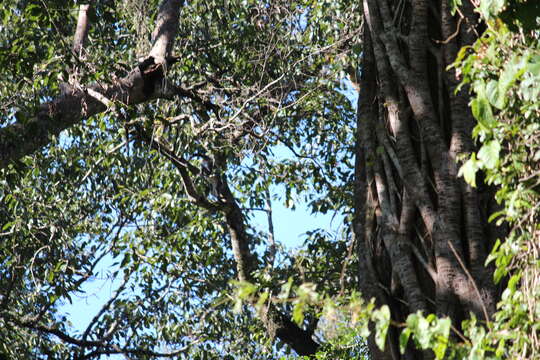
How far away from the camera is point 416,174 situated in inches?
142

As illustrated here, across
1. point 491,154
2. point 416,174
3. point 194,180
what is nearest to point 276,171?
point 194,180

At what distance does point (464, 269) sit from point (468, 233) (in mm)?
199

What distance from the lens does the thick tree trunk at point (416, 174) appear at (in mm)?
3363

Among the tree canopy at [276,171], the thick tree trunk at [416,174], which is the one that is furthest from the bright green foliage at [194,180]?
the thick tree trunk at [416,174]

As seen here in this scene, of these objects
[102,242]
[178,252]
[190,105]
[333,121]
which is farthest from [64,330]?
[333,121]

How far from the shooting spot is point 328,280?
7.85m

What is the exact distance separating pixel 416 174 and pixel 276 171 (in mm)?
4922

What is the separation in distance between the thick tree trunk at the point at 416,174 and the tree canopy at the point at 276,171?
10 mm

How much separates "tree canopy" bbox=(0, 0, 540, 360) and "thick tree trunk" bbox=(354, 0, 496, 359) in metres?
0.01

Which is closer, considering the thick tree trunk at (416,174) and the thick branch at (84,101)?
the thick tree trunk at (416,174)

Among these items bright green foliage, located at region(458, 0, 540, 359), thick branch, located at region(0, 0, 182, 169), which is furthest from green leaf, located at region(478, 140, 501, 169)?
thick branch, located at region(0, 0, 182, 169)

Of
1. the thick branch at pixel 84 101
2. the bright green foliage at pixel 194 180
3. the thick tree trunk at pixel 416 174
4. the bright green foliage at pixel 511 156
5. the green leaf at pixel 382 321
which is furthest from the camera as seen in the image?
the bright green foliage at pixel 194 180

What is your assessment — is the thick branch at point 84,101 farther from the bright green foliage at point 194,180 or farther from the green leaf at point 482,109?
the green leaf at point 482,109

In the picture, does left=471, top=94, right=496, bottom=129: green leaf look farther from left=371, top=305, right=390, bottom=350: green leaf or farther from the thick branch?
the thick branch
